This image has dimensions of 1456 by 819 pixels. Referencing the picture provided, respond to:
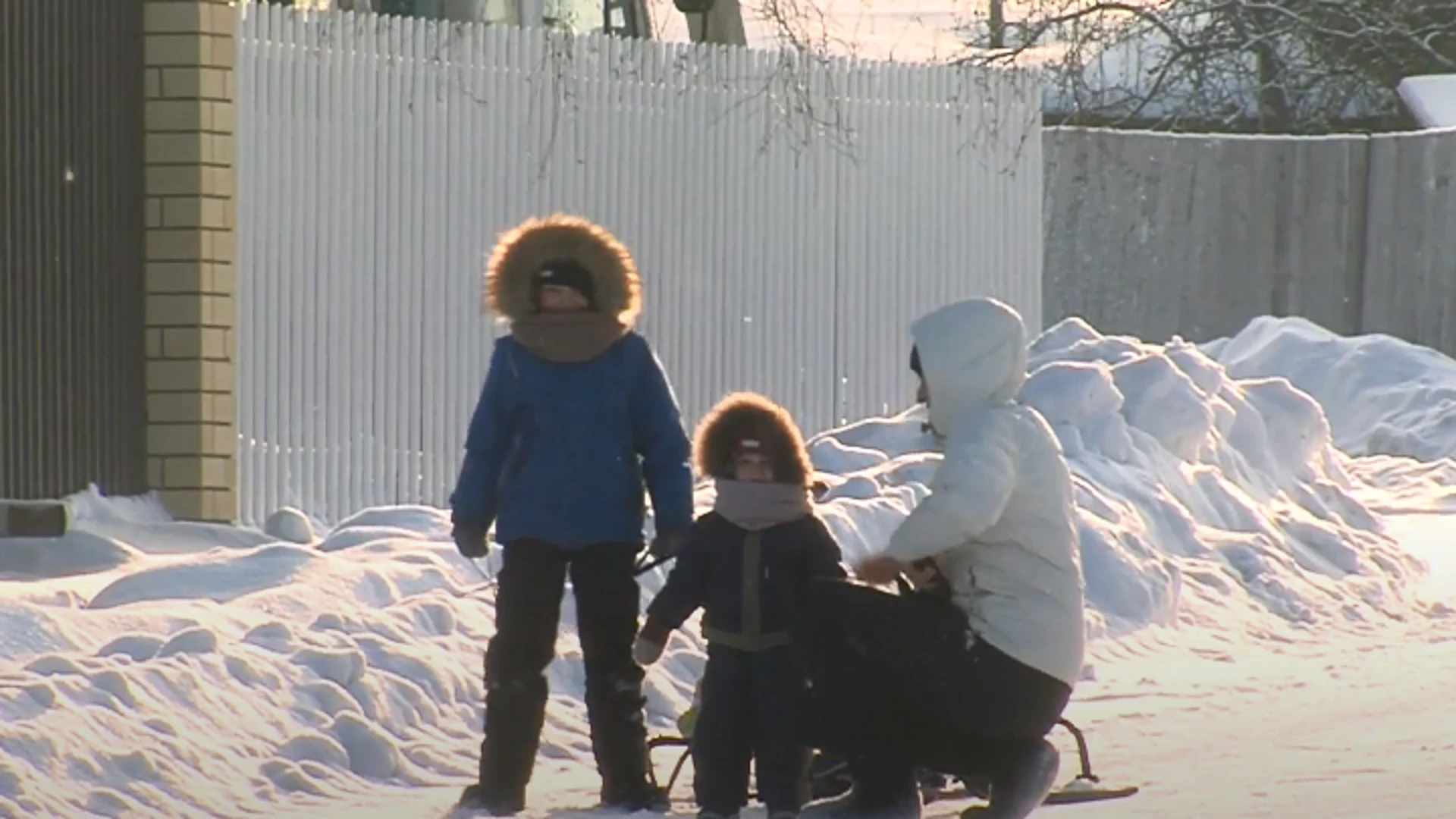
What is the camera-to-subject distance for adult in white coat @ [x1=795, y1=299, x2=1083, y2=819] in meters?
7.29

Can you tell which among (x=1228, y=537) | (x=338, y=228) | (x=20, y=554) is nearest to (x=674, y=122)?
(x=338, y=228)

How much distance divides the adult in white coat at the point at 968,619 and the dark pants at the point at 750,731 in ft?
0.22

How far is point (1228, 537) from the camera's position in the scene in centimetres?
1326

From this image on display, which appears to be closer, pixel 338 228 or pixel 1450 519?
pixel 338 228

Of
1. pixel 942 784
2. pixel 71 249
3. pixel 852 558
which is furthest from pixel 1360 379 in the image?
pixel 942 784

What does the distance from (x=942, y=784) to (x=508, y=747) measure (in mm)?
1165

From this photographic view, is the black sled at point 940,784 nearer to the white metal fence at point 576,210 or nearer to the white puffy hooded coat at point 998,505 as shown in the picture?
the white puffy hooded coat at point 998,505

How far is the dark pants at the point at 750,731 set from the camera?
745cm

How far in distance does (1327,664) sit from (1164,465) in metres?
2.74

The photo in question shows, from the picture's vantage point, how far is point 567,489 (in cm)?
772

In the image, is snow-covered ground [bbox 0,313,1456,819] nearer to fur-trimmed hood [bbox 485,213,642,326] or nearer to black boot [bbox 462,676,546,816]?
black boot [bbox 462,676,546,816]

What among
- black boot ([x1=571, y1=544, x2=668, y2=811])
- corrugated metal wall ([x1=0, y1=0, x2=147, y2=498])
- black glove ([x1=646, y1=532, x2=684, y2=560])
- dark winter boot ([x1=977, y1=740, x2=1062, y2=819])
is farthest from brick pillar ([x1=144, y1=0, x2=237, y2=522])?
dark winter boot ([x1=977, y1=740, x2=1062, y2=819])

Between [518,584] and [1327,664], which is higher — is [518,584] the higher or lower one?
the higher one

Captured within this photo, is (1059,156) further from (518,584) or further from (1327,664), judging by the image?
(518,584)
